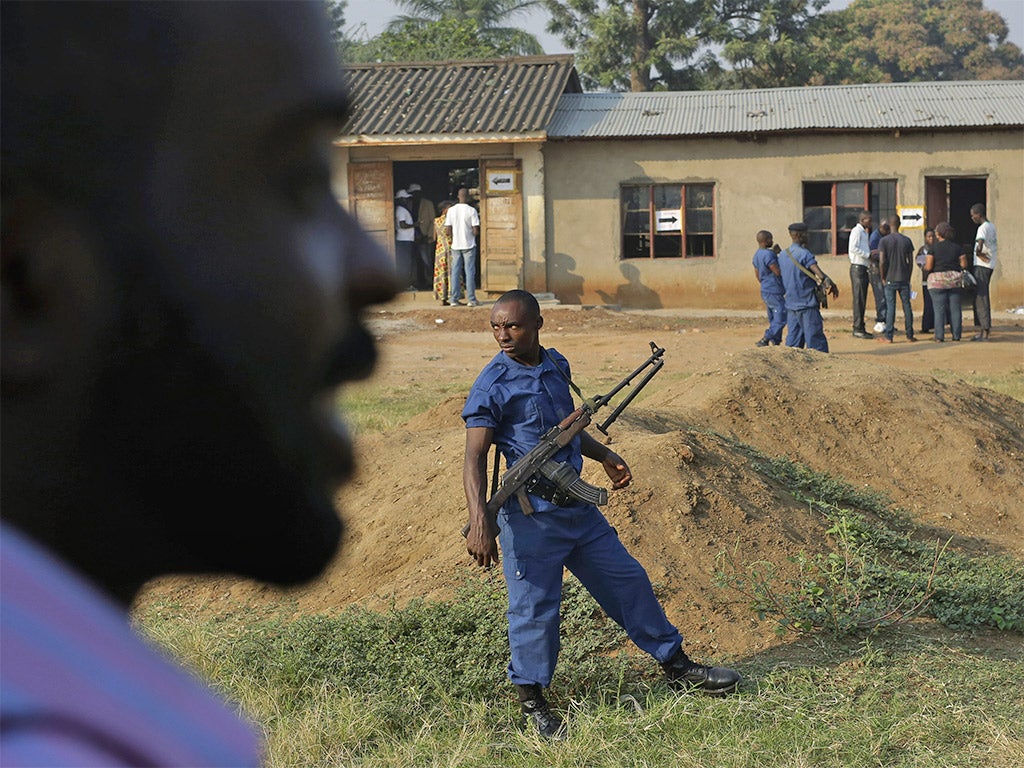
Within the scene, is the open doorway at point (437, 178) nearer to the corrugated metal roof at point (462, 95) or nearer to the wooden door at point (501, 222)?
the corrugated metal roof at point (462, 95)

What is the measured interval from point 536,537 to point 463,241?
14105 millimetres

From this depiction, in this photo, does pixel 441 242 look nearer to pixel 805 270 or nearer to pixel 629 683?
pixel 805 270

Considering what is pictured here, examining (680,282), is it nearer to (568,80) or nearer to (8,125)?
(568,80)

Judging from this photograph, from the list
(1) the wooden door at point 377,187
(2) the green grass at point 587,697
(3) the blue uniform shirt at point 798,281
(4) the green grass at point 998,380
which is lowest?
(2) the green grass at point 587,697

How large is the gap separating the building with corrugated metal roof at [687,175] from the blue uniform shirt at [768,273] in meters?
5.39

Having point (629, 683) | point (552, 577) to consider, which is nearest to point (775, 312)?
point (629, 683)

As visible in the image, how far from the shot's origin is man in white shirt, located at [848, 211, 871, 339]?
15930 mm

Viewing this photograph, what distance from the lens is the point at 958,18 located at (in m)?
47.1

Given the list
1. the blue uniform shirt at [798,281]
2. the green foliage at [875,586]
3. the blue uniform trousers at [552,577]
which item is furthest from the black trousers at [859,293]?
the blue uniform trousers at [552,577]

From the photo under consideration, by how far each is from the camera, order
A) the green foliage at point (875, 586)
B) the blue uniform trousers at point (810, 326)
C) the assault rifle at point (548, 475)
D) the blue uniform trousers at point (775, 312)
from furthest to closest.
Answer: the blue uniform trousers at point (775, 312) → the blue uniform trousers at point (810, 326) → the green foliage at point (875, 586) → the assault rifle at point (548, 475)

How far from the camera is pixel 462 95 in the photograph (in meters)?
19.6

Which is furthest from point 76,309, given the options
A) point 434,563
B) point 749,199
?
point 749,199

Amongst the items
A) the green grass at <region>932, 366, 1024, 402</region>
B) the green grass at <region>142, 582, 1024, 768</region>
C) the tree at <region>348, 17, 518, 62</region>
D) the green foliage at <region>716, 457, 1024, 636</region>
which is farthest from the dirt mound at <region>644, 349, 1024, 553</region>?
the tree at <region>348, 17, 518, 62</region>

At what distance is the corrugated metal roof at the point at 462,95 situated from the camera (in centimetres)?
1841
